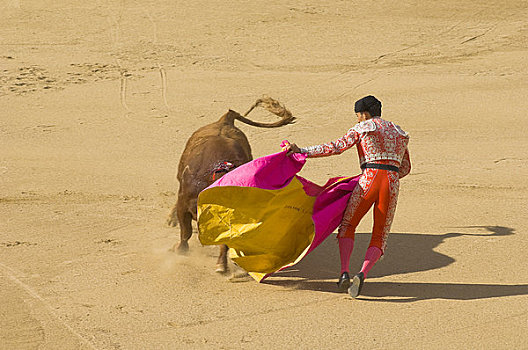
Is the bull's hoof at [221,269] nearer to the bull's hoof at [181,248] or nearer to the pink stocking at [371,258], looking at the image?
the bull's hoof at [181,248]

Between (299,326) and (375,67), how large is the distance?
11594 millimetres

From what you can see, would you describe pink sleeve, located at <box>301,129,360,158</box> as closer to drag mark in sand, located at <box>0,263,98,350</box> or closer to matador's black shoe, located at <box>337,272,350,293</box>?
matador's black shoe, located at <box>337,272,350,293</box>

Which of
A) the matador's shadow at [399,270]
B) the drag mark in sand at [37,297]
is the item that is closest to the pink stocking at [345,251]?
the matador's shadow at [399,270]

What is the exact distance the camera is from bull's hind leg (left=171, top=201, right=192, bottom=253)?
6.86 metres

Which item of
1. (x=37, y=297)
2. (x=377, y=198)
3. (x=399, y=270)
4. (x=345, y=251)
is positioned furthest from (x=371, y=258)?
(x=37, y=297)

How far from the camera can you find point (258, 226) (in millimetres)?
5984

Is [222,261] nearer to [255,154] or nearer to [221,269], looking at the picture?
[221,269]

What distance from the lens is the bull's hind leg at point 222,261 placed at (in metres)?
6.40

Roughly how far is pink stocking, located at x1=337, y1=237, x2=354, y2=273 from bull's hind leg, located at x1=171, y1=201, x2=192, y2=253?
1571 millimetres

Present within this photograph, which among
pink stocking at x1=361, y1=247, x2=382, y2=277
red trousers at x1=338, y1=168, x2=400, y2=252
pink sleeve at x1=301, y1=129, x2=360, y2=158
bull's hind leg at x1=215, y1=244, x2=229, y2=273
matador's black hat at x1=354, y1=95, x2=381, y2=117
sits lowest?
bull's hind leg at x1=215, y1=244, x2=229, y2=273

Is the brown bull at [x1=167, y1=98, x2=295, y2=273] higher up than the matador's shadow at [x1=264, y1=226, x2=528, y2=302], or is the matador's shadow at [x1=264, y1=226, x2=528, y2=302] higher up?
the brown bull at [x1=167, y1=98, x2=295, y2=273]

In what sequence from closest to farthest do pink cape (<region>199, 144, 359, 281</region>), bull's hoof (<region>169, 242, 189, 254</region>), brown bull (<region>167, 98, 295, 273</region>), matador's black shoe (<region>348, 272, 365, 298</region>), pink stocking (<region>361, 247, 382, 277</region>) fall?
matador's black shoe (<region>348, 272, 365, 298</region>)
pink stocking (<region>361, 247, 382, 277</region>)
pink cape (<region>199, 144, 359, 281</region>)
brown bull (<region>167, 98, 295, 273</region>)
bull's hoof (<region>169, 242, 189, 254</region>)

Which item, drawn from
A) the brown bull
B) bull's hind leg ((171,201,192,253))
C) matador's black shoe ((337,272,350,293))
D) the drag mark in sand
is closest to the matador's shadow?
matador's black shoe ((337,272,350,293))

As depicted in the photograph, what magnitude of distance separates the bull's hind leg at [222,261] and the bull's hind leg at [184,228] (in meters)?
0.60
